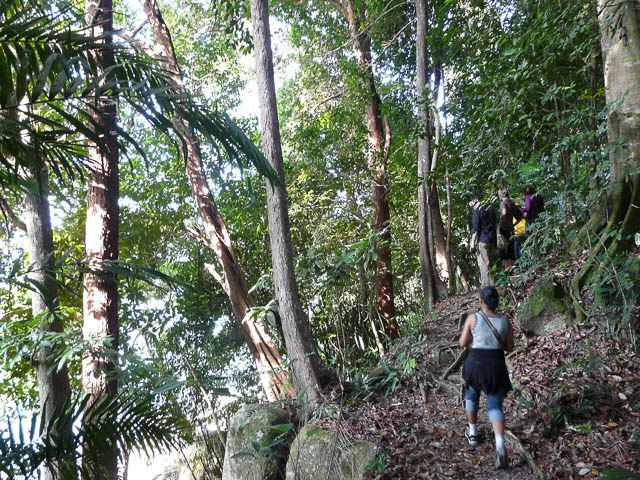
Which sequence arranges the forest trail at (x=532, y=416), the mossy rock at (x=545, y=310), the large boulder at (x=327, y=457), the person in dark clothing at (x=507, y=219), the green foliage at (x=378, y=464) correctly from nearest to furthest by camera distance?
1. the forest trail at (x=532, y=416)
2. the green foliage at (x=378, y=464)
3. the large boulder at (x=327, y=457)
4. the mossy rock at (x=545, y=310)
5. the person in dark clothing at (x=507, y=219)

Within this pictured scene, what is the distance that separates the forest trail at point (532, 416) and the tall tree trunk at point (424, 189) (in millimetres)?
2836

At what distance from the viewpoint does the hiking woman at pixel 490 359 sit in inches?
151

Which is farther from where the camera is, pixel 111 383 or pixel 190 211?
pixel 190 211

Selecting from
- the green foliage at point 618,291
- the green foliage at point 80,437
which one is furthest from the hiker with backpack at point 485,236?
the green foliage at point 80,437

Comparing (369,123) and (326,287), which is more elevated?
(369,123)

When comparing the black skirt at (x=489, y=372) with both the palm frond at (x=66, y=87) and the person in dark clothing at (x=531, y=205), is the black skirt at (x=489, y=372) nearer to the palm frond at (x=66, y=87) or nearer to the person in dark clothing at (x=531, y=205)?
the palm frond at (x=66, y=87)

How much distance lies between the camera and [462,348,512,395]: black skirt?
3918mm

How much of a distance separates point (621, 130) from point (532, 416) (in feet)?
11.4

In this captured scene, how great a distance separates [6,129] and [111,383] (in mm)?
3700

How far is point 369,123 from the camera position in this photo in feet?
35.9

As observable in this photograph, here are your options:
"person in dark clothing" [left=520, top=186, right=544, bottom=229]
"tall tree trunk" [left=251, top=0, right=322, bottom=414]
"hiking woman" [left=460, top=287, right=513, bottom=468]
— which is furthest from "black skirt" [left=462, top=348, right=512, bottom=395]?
"person in dark clothing" [left=520, top=186, right=544, bottom=229]

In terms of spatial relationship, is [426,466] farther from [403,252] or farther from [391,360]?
[403,252]

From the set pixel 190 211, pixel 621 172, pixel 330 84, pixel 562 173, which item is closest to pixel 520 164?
Result: pixel 562 173

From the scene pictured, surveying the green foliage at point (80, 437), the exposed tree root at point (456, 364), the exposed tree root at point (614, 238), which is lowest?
the exposed tree root at point (456, 364)
